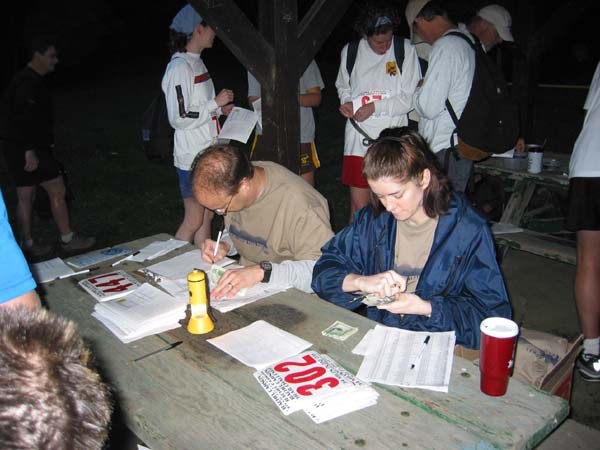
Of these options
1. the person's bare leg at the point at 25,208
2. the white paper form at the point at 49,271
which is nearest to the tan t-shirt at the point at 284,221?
the white paper form at the point at 49,271

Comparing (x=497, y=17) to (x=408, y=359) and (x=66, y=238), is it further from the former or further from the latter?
(x=66, y=238)

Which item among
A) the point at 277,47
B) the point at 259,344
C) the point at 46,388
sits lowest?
the point at 259,344

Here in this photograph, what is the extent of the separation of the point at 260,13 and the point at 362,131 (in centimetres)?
128

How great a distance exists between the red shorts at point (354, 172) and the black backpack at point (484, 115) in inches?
35.4

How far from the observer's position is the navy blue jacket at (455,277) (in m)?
2.09

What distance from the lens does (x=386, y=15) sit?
4.08 m

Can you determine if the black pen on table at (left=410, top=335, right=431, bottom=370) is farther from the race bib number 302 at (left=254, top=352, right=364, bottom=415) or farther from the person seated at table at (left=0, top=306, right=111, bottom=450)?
the person seated at table at (left=0, top=306, right=111, bottom=450)

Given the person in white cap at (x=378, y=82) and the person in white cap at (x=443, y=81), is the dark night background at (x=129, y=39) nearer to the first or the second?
the person in white cap at (x=378, y=82)

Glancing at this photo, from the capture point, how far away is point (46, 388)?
2.51 ft

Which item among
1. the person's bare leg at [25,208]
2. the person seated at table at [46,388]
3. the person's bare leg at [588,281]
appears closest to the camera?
the person seated at table at [46,388]

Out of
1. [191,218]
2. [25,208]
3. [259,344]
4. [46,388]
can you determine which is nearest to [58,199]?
[25,208]

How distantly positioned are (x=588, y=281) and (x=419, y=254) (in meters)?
1.45

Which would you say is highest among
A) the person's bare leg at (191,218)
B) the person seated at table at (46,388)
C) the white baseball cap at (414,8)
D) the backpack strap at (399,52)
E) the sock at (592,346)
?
the white baseball cap at (414,8)

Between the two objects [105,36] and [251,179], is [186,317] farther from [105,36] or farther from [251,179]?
[105,36]
